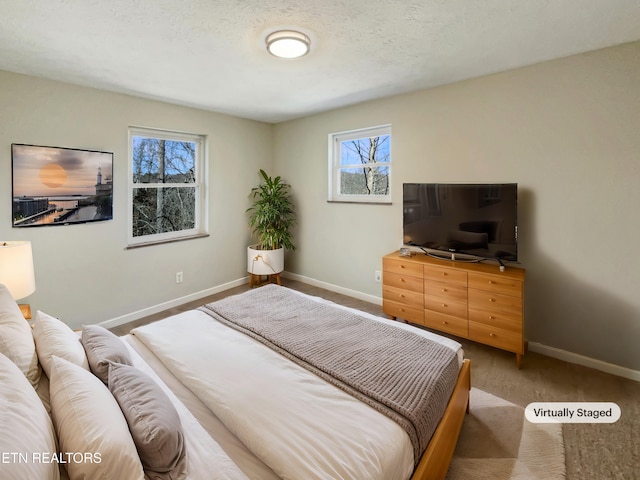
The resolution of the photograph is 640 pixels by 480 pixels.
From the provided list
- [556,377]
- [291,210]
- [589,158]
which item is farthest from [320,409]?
[291,210]

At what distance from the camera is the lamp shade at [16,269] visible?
191 centimetres

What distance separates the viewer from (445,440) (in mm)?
1444

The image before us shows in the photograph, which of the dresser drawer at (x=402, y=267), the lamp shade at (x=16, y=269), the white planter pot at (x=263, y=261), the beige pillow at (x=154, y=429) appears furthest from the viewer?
the white planter pot at (x=263, y=261)

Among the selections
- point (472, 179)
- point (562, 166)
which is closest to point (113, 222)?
point (472, 179)

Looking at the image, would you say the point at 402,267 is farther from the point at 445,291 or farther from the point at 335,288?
the point at 335,288

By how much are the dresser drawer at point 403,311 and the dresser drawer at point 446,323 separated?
0.19 feet

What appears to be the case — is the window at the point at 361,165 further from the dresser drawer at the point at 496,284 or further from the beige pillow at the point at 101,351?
the beige pillow at the point at 101,351

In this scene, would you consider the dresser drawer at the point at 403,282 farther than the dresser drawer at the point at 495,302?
Yes

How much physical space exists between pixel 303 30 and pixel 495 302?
2.46 m

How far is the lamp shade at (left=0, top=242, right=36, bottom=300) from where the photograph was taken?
191 centimetres

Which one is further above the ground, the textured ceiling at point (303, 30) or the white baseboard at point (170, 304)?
the textured ceiling at point (303, 30)

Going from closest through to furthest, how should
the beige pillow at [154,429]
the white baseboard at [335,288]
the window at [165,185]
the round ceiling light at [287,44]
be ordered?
1. the beige pillow at [154,429]
2. the round ceiling light at [287,44]
3. the window at [165,185]
4. the white baseboard at [335,288]

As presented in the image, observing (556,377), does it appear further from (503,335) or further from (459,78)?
(459,78)

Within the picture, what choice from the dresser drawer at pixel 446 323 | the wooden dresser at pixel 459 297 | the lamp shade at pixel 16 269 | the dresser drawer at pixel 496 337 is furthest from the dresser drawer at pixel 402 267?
the lamp shade at pixel 16 269
